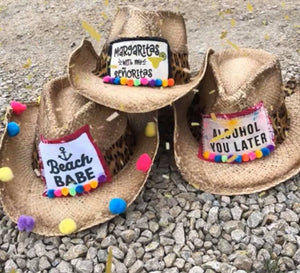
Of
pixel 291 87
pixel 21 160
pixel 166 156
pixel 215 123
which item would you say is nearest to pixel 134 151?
pixel 166 156

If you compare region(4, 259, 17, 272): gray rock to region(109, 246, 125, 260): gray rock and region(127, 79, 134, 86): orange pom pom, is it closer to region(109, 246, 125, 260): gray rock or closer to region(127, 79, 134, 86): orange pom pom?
region(109, 246, 125, 260): gray rock

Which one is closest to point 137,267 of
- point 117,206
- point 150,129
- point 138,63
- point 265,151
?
point 117,206

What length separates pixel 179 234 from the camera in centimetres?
219

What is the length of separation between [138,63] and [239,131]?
0.61 metres

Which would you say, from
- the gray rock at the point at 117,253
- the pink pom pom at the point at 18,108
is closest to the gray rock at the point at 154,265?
the gray rock at the point at 117,253

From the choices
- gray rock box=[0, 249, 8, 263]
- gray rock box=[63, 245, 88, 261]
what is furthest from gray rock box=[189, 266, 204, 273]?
gray rock box=[0, 249, 8, 263]

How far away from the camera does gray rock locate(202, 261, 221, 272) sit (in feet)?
6.61

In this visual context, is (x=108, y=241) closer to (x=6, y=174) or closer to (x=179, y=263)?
(x=179, y=263)

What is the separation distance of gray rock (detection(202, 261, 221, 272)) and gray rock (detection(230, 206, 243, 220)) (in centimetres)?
29

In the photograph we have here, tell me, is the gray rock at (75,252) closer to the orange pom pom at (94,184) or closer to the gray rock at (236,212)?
the orange pom pom at (94,184)

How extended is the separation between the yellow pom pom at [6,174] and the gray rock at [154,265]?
2.65ft

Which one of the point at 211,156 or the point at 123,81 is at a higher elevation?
the point at 123,81

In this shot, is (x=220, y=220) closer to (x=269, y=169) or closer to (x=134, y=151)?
(x=269, y=169)

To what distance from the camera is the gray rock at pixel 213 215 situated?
7.38 feet
